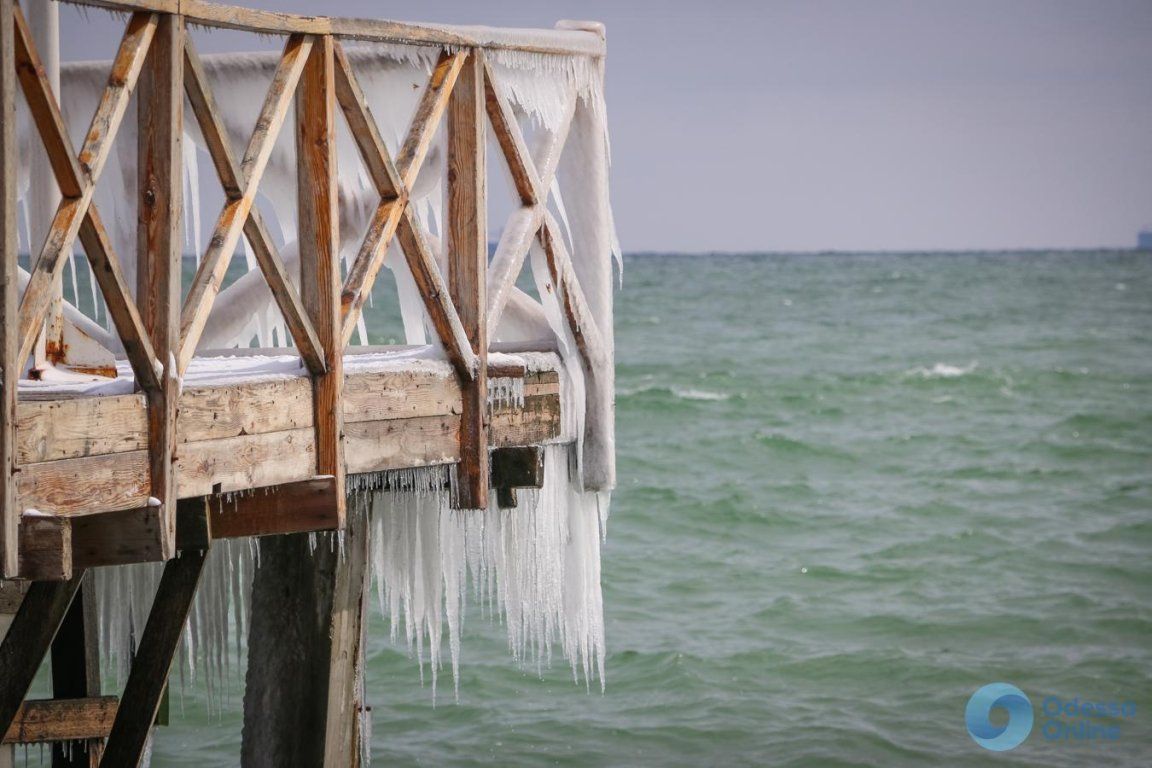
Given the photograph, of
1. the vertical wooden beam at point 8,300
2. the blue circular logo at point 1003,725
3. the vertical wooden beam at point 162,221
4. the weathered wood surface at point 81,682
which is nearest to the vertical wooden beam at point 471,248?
the vertical wooden beam at point 162,221

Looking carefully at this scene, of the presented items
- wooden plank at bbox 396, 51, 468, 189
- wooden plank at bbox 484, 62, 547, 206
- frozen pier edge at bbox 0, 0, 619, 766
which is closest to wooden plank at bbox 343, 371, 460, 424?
frozen pier edge at bbox 0, 0, 619, 766

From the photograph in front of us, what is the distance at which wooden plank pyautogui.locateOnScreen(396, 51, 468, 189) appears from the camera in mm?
5285

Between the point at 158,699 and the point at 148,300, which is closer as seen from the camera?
the point at 148,300

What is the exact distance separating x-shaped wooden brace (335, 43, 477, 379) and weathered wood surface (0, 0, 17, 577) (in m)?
1.21

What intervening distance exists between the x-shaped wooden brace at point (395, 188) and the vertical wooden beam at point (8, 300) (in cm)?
121

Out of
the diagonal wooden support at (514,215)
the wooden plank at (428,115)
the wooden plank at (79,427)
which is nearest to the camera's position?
the wooden plank at (79,427)

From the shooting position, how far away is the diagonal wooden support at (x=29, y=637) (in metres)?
5.55

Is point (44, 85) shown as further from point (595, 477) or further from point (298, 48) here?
point (595, 477)

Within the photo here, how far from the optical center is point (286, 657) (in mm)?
6223

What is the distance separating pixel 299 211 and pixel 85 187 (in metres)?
1.03

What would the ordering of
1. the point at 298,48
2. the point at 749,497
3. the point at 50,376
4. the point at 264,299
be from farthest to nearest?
the point at 749,497 < the point at 264,299 < the point at 50,376 < the point at 298,48

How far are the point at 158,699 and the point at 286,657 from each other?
0.64m

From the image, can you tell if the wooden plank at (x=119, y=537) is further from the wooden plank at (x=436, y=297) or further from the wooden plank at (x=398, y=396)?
the wooden plank at (x=436, y=297)

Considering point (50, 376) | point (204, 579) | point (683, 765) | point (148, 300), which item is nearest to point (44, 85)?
point (148, 300)
